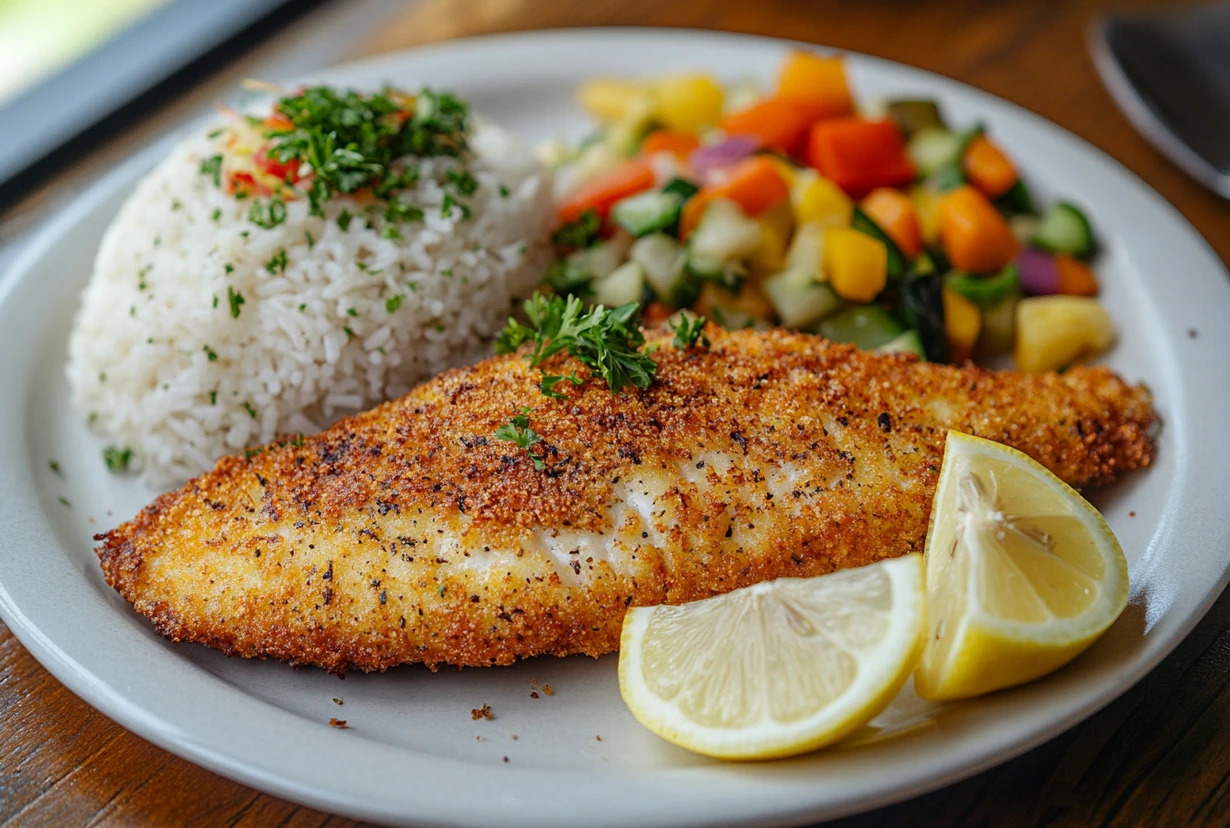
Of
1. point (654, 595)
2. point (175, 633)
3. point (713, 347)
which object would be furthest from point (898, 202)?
point (175, 633)

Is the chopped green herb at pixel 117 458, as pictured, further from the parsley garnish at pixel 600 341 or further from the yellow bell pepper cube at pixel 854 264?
the yellow bell pepper cube at pixel 854 264

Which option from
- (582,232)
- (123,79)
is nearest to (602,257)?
(582,232)

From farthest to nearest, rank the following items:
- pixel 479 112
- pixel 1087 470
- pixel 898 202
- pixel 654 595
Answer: pixel 479 112
pixel 898 202
pixel 1087 470
pixel 654 595

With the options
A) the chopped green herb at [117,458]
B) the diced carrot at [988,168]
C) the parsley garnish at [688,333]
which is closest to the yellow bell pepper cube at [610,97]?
the diced carrot at [988,168]

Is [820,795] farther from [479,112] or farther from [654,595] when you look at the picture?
[479,112]

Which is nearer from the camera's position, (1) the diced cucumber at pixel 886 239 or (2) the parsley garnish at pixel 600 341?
(2) the parsley garnish at pixel 600 341

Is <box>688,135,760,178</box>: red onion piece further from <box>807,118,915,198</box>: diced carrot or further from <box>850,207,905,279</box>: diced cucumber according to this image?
<box>850,207,905,279</box>: diced cucumber

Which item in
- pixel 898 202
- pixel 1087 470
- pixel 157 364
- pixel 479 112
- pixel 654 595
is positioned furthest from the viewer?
pixel 479 112
